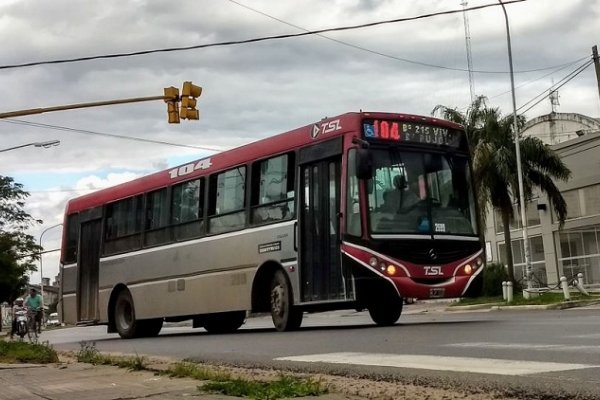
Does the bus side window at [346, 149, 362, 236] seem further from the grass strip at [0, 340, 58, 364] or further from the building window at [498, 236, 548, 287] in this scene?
the building window at [498, 236, 548, 287]

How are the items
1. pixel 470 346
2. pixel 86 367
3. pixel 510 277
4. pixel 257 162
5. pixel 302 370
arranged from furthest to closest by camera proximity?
pixel 510 277
pixel 257 162
pixel 86 367
pixel 470 346
pixel 302 370

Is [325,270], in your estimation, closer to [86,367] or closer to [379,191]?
[379,191]

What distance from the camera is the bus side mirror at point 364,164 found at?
11.3 m

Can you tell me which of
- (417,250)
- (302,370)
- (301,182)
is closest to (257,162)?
(301,182)

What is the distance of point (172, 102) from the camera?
60.2 ft

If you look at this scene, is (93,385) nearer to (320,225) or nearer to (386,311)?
(320,225)

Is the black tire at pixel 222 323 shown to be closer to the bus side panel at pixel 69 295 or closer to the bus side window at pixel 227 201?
the bus side window at pixel 227 201

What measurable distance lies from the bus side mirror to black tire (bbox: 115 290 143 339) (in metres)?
7.51

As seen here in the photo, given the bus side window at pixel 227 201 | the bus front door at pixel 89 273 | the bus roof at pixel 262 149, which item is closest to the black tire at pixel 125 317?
the bus front door at pixel 89 273

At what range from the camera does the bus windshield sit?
1175 centimetres

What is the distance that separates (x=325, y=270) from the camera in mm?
12125

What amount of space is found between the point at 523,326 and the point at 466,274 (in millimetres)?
1197

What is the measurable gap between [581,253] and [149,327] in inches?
1006

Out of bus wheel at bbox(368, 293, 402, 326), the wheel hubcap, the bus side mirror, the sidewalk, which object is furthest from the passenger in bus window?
the sidewalk
